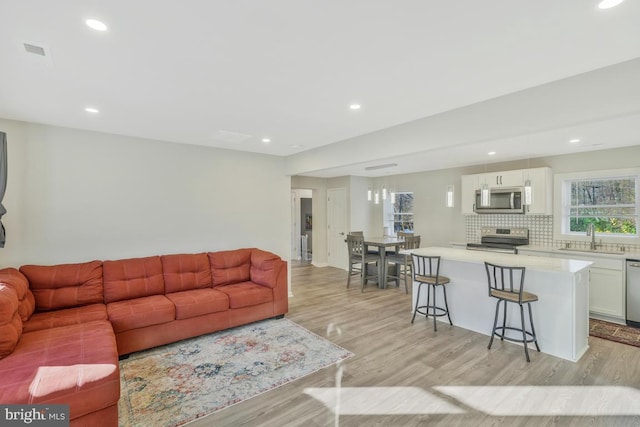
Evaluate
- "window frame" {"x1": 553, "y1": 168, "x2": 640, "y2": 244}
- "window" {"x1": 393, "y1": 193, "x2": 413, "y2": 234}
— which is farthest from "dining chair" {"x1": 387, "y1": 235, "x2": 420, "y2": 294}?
"window frame" {"x1": 553, "y1": 168, "x2": 640, "y2": 244}

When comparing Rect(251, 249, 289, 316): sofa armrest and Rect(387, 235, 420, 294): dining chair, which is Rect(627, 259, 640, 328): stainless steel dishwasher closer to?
Rect(387, 235, 420, 294): dining chair

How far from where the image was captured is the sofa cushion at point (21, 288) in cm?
274

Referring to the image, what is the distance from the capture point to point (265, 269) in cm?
429

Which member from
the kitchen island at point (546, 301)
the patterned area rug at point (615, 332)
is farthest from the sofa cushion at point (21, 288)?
the patterned area rug at point (615, 332)

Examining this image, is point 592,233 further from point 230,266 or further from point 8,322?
point 8,322

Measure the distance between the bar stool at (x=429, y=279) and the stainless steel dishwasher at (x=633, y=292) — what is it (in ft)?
7.53

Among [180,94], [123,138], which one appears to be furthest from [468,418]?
[123,138]

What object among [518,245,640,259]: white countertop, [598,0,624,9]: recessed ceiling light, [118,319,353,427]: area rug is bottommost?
[118,319,353,427]: area rug

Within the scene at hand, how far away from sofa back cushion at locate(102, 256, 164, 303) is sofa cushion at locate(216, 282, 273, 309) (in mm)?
799

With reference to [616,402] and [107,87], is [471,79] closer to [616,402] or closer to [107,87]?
[616,402]

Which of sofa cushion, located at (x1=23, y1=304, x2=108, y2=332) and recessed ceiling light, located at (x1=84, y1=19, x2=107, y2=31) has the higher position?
recessed ceiling light, located at (x1=84, y1=19, x2=107, y2=31)

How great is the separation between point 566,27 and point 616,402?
9.15 ft

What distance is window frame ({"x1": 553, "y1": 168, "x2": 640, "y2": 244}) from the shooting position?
4.38m

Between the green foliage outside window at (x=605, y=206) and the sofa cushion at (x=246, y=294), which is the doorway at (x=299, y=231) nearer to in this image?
the sofa cushion at (x=246, y=294)
